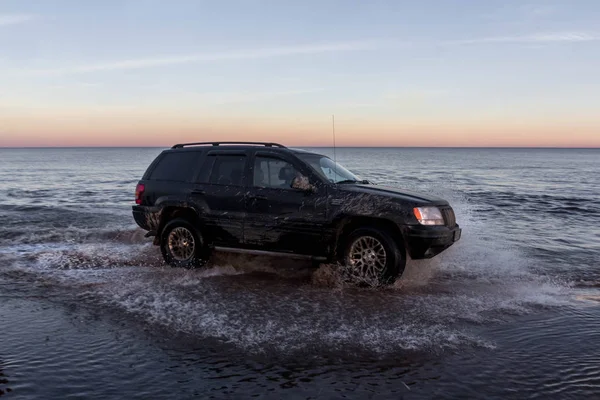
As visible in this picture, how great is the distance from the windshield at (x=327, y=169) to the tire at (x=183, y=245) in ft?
7.11

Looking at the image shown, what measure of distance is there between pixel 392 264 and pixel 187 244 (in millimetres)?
3462

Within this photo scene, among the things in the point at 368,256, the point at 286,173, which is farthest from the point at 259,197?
the point at 368,256

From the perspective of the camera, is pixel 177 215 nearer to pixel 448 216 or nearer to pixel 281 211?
pixel 281 211

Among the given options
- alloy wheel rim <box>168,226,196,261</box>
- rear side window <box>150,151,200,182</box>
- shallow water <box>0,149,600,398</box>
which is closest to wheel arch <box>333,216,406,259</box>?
shallow water <box>0,149,600,398</box>

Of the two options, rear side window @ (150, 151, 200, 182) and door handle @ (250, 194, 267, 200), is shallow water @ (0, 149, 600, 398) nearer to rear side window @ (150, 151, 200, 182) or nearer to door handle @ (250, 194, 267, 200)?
door handle @ (250, 194, 267, 200)

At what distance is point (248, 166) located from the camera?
26.4 feet

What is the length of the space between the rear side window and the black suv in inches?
0.7

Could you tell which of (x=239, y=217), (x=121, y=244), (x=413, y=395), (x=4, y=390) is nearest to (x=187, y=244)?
(x=239, y=217)

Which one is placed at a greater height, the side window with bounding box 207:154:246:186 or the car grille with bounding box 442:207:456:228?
the side window with bounding box 207:154:246:186

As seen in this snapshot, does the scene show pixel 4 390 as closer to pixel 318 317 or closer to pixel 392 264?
pixel 318 317

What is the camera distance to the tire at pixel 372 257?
271 inches

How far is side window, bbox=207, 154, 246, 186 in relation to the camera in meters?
8.07

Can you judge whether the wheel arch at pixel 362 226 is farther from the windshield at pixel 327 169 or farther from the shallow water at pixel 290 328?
the windshield at pixel 327 169

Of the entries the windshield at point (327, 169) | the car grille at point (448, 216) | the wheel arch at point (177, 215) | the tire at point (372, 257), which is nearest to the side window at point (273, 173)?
the windshield at point (327, 169)
